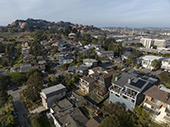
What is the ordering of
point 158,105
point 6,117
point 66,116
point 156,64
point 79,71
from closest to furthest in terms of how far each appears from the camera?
point 158,105 < point 66,116 < point 6,117 < point 79,71 < point 156,64

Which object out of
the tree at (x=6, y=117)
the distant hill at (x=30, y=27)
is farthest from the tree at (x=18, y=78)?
the distant hill at (x=30, y=27)

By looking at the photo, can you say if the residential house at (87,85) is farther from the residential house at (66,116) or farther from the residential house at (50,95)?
the residential house at (66,116)

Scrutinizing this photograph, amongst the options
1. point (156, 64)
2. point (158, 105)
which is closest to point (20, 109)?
point (158, 105)

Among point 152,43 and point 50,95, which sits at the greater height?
point 152,43

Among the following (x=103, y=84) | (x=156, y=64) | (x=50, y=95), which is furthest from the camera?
(x=156, y=64)

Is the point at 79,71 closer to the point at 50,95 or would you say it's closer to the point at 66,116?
the point at 50,95

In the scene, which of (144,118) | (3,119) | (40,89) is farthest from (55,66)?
(144,118)

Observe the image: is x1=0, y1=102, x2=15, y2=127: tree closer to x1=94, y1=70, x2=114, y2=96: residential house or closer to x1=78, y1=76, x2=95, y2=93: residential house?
x1=78, y1=76, x2=95, y2=93: residential house
